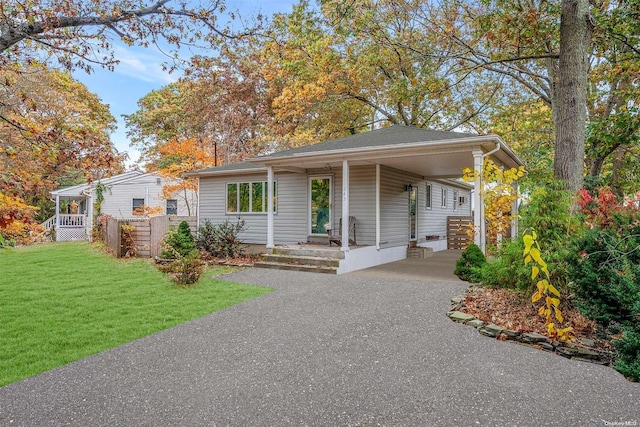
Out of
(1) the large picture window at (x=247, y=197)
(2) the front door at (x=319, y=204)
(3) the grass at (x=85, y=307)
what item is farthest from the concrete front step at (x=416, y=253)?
(3) the grass at (x=85, y=307)

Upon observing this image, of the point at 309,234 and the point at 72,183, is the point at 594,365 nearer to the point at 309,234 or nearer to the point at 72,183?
the point at 309,234

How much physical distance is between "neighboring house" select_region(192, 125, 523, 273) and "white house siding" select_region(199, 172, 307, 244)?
3cm

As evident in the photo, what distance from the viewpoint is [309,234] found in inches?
455

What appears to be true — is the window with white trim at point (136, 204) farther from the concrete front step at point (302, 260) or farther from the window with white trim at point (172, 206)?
the concrete front step at point (302, 260)

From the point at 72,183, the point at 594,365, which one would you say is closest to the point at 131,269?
the point at 594,365

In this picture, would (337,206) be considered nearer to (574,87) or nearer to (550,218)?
(574,87)

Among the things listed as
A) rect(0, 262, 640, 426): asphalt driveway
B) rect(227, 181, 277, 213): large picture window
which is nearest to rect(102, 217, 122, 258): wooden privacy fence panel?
rect(227, 181, 277, 213): large picture window

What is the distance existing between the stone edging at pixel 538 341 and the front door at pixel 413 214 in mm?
7515

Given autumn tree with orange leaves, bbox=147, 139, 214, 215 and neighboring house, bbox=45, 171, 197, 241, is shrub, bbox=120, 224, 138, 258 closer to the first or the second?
autumn tree with orange leaves, bbox=147, 139, 214, 215

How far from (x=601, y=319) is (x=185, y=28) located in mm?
7012

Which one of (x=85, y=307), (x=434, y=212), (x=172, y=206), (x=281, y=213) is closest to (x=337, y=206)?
(x=281, y=213)

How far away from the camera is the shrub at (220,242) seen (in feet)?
36.9

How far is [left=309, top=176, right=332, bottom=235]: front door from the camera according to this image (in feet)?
37.1

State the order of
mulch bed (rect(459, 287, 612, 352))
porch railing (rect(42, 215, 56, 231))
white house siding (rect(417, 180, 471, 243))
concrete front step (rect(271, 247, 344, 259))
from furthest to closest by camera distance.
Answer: porch railing (rect(42, 215, 56, 231)), white house siding (rect(417, 180, 471, 243)), concrete front step (rect(271, 247, 344, 259)), mulch bed (rect(459, 287, 612, 352))
